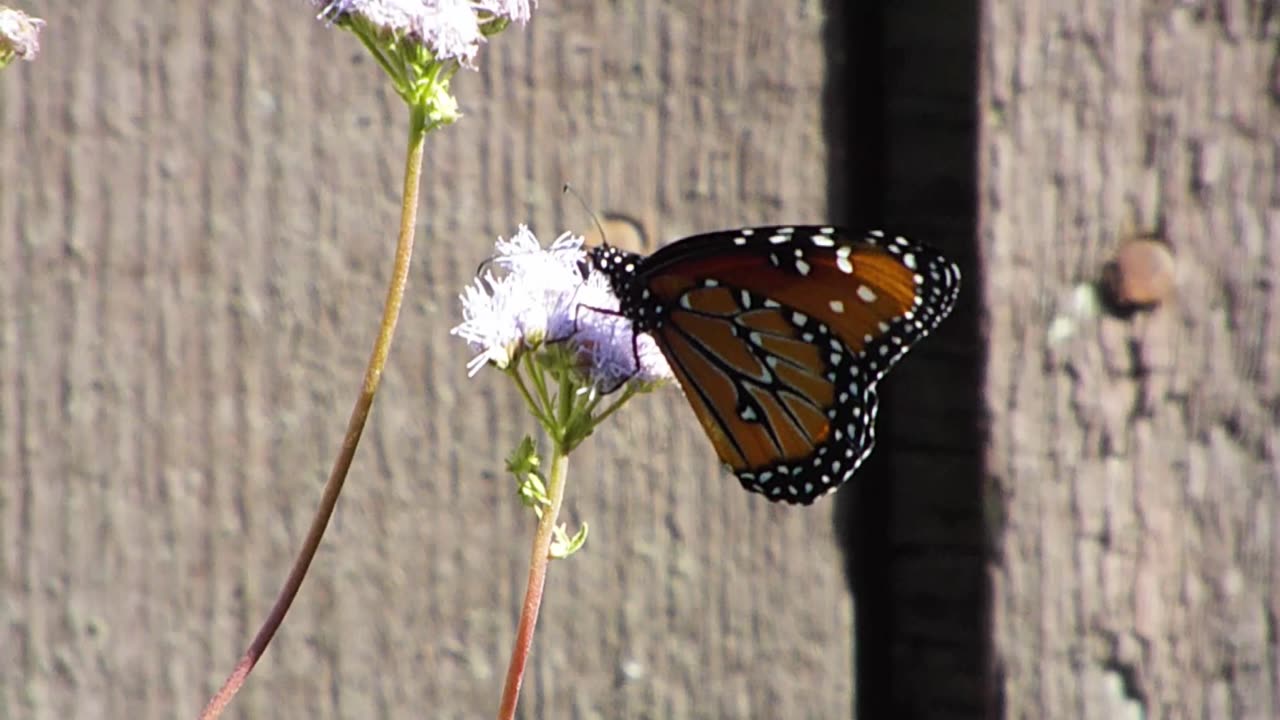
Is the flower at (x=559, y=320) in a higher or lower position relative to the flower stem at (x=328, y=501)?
higher

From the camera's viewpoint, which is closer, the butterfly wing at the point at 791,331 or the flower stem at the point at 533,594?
the flower stem at the point at 533,594

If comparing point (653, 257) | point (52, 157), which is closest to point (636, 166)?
point (653, 257)

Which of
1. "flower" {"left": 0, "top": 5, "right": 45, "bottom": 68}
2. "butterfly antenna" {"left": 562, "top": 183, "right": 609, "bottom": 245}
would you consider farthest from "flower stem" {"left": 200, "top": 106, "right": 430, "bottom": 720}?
"butterfly antenna" {"left": 562, "top": 183, "right": 609, "bottom": 245}

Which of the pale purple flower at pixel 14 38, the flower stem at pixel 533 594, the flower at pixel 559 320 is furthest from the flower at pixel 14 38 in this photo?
the flower stem at pixel 533 594

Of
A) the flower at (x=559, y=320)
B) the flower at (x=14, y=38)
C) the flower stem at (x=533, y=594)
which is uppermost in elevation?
the flower at (x=14, y=38)

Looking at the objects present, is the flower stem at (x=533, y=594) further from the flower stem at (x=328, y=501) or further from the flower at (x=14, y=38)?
the flower at (x=14, y=38)

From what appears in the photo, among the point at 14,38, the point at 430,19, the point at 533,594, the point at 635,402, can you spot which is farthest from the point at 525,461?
the point at 635,402
